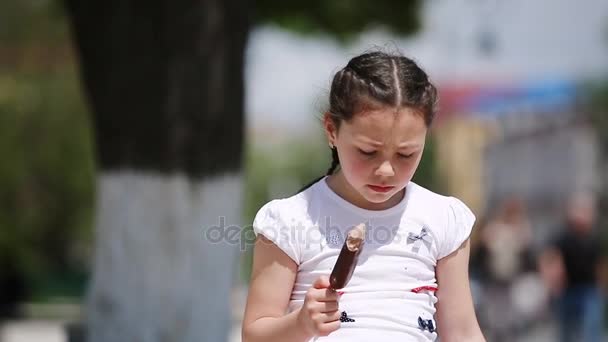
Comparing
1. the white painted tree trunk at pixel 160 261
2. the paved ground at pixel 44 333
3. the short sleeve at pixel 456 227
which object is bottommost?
the paved ground at pixel 44 333

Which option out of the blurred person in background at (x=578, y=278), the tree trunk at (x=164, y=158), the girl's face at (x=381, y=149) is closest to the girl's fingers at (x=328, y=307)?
the girl's face at (x=381, y=149)

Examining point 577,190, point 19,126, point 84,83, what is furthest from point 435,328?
point 577,190

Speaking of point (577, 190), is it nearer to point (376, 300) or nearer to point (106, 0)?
point (106, 0)

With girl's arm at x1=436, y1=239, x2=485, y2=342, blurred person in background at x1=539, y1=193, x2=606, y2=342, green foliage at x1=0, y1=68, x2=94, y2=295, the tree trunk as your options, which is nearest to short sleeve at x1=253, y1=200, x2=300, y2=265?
girl's arm at x1=436, y1=239, x2=485, y2=342

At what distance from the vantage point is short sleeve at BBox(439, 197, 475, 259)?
104 inches

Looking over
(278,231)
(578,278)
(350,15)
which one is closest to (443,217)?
(278,231)

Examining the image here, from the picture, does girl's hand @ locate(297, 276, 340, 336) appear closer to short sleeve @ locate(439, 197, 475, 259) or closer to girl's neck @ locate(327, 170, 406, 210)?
girl's neck @ locate(327, 170, 406, 210)

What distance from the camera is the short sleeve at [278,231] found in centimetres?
254

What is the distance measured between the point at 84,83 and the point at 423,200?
4492mm

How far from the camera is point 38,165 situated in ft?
60.2

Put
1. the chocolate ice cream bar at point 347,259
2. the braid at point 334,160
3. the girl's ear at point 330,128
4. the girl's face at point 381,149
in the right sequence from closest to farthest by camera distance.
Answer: the chocolate ice cream bar at point 347,259, the girl's face at point 381,149, the girl's ear at point 330,128, the braid at point 334,160

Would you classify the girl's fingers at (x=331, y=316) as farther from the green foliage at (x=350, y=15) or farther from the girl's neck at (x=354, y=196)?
the green foliage at (x=350, y=15)

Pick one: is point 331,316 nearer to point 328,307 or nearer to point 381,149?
point 328,307

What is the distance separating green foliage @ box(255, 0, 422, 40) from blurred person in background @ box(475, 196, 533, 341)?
289 cm
